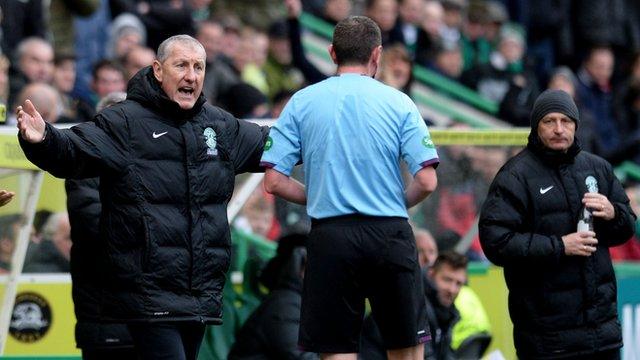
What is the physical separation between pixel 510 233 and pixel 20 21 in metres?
6.25

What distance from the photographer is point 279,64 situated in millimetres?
15969

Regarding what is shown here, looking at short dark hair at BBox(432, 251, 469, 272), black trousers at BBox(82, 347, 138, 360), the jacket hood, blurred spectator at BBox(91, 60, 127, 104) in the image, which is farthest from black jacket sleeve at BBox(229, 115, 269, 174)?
blurred spectator at BBox(91, 60, 127, 104)

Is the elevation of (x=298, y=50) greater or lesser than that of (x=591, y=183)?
greater

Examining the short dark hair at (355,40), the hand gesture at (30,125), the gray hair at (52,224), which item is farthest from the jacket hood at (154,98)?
the gray hair at (52,224)

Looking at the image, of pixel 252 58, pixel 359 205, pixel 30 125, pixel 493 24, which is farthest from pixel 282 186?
pixel 493 24

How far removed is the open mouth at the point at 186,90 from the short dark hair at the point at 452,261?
299 cm

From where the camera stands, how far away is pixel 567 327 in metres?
8.55

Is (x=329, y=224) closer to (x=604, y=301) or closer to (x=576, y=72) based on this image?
(x=604, y=301)

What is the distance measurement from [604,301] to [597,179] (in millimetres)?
644

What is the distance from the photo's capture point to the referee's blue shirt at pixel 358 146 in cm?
747

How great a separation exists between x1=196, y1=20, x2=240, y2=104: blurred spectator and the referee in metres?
6.07

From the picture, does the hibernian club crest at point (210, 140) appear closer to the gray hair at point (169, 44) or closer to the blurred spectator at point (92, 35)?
the gray hair at point (169, 44)

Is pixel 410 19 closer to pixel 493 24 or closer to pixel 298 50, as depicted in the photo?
pixel 493 24

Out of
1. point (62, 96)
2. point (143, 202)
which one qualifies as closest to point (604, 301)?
point (143, 202)
